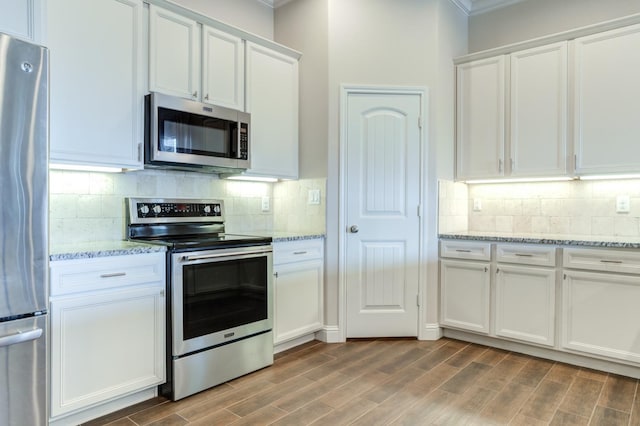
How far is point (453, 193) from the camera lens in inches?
143

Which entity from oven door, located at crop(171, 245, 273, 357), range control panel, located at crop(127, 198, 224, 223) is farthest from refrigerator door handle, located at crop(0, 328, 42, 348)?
range control panel, located at crop(127, 198, 224, 223)

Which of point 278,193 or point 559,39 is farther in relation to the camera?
point 278,193

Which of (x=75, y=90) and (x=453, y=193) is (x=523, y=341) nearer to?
(x=453, y=193)

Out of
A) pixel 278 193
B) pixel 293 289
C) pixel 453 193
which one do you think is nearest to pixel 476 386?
pixel 293 289

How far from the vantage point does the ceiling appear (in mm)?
3629

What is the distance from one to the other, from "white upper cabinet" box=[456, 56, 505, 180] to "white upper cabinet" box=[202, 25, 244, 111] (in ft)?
6.27

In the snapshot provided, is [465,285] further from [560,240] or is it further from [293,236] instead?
[293,236]

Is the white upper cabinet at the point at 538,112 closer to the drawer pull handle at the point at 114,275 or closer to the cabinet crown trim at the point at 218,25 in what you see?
the cabinet crown trim at the point at 218,25

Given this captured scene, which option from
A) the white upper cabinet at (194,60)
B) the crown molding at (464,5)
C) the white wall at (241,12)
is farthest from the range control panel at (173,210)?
the crown molding at (464,5)

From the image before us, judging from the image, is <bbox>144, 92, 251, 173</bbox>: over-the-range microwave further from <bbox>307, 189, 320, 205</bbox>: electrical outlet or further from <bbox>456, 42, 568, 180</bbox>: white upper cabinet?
<bbox>456, 42, 568, 180</bbox>: white upper cabinet

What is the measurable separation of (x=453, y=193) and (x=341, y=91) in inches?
Result: 52.3

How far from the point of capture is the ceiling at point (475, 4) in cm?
363

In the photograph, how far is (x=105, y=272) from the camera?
2.09m

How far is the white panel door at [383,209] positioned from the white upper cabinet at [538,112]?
0.78 metres
